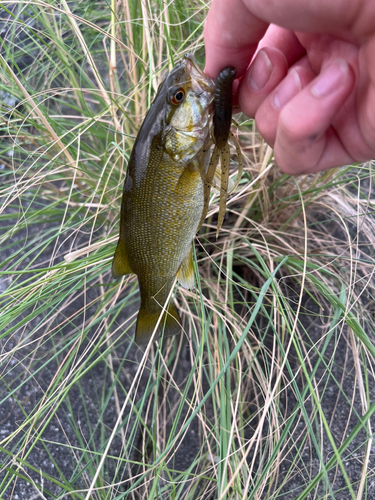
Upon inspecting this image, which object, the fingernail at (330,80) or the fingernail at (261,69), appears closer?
the fingernail at (330,80)

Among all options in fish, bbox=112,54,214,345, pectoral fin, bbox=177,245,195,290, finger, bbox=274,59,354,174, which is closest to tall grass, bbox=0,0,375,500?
pectoral fin, bbox=177,245,195,290

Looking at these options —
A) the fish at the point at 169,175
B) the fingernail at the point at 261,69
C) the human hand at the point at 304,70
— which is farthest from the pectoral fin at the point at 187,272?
the fingernail at the point at 261,69

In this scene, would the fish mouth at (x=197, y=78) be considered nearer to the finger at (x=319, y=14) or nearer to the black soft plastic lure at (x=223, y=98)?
the black soft plastic lure at (x=223, y=98)

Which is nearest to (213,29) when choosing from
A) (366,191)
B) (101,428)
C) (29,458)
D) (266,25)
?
(266,25)

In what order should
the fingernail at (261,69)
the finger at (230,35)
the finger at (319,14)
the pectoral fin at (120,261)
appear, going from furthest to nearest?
the pectoral fin at (120,261) → the fingernail at (261,69) → the finger at (230,35) → the finger at (319,14)

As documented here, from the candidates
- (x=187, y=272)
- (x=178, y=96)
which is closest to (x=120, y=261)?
(x=187, y=272)

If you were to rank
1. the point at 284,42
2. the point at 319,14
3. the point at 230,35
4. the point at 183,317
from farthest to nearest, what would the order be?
the point at 183,317 → the point at 284,42 → the point at 230,35 → the point at 319,14

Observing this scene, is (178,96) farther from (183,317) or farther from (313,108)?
(183,317)
